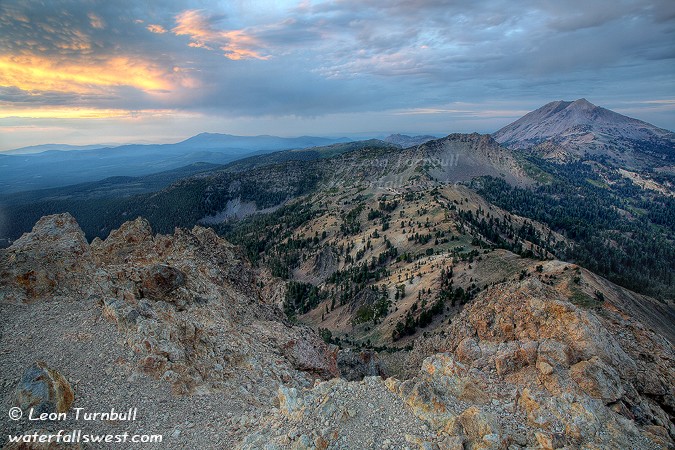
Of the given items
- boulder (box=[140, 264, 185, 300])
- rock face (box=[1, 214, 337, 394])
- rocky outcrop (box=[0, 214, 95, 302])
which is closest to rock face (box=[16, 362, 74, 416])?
rock face (box=[1, 214, 337, 394])

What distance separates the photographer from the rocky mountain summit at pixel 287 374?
47.2 ft

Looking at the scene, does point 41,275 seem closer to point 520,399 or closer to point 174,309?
point 174,309

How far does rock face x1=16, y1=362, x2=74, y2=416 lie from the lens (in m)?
13.2

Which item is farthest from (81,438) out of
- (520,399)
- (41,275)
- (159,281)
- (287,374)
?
(520,399)

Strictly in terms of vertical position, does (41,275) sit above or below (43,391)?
above

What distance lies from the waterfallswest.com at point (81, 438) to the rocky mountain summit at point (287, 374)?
45 centimetres

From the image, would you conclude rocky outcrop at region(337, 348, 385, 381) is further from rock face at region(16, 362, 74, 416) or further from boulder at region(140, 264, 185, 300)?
rock face at region(16, 362, 74, 416)

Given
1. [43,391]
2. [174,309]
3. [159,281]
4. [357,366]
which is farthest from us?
[357,366]

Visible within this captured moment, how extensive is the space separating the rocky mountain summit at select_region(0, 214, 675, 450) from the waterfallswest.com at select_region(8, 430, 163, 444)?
45 centimetres

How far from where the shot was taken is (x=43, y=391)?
44.4ft

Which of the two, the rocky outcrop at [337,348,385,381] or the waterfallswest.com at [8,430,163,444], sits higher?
the waterfallswest.com at [8,430,163,444]

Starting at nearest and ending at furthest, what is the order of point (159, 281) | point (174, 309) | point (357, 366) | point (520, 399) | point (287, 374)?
point (520, 399) < point (287, 374) < point (174, 309) < point (159, 281) < point (357, 366)

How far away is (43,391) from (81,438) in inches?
94.0

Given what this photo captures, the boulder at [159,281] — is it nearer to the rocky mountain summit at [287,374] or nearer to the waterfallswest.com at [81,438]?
the rocky mountain summit at [287,374]
